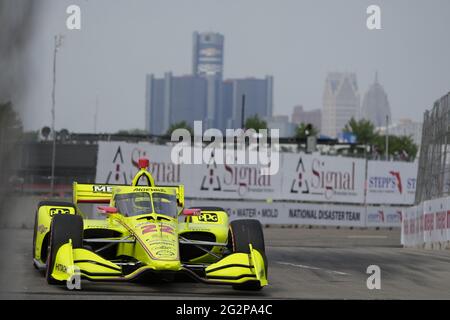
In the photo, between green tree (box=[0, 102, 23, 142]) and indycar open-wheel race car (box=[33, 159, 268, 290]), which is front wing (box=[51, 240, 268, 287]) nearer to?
indycar open-wheel race car (box=[33, 159, 268, 290])

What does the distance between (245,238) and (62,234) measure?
266 centimetres

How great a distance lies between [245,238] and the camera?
15.0 metres

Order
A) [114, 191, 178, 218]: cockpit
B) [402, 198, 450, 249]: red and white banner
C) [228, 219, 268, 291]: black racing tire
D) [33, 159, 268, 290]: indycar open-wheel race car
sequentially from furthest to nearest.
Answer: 1. [402, 198, 450, 249]: red and white banner
2. [114, 191, 178, 218]: cockpit
3. [228, 219, 268, 291]: black racing tire
4. [33, 159, 268, 290]: indycar open-wheel race car

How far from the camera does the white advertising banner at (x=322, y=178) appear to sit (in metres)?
52.6

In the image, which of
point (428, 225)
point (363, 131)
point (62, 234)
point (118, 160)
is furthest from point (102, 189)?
point (363, 131)

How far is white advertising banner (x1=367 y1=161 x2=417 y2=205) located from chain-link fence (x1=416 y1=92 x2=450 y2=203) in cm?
2329

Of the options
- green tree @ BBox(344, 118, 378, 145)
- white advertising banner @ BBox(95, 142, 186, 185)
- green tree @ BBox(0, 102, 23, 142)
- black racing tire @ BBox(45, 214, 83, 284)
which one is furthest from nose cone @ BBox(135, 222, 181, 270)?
green tree @ BBox(344, 118, 378, 145)

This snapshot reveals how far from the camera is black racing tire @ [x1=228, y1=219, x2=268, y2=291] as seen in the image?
48.6 feet

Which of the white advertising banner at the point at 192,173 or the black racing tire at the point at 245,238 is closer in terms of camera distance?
the black racing tire at the point at 245,238

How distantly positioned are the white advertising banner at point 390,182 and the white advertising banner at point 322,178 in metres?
0.64

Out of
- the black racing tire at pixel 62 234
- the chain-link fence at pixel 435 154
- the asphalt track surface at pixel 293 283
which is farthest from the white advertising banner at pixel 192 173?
the black racing tire at pixel 62 234

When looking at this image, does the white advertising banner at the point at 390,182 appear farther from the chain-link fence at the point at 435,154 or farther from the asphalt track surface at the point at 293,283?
the asphalt track surface at the point at 293,283
